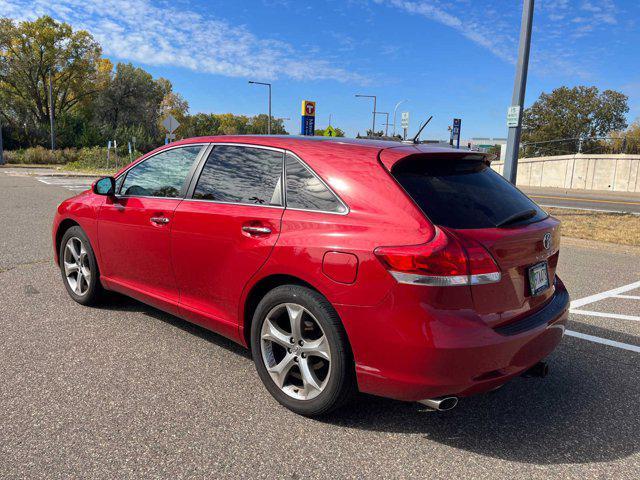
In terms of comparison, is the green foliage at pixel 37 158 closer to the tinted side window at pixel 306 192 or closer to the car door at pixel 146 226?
the car door at pixel 146 226

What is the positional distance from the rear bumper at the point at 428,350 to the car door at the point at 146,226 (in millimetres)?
1688

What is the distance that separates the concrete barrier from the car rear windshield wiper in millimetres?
32335

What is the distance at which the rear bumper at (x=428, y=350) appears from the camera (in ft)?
7.85

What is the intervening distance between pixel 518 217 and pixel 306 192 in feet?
3.95

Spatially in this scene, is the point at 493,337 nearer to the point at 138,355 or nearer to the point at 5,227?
the point at 138,355

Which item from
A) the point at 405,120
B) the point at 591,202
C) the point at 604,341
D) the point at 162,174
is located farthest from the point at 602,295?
the point at 405,120

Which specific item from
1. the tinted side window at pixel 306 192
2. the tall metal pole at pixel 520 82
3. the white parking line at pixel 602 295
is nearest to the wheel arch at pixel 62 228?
the tinted side window at pixel 306 192

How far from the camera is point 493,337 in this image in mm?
2477

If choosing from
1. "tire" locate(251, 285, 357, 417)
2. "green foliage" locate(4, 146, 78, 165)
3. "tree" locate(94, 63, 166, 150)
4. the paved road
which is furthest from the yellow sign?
"tree" locate(94, 63, 166, 150)

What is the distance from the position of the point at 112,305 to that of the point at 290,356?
2524mm

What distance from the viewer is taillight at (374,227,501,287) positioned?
93.9 inches

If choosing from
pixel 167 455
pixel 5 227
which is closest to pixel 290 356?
pixel 167 455

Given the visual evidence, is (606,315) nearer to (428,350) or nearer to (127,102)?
(428,350)

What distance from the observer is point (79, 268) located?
4664 millimetres
